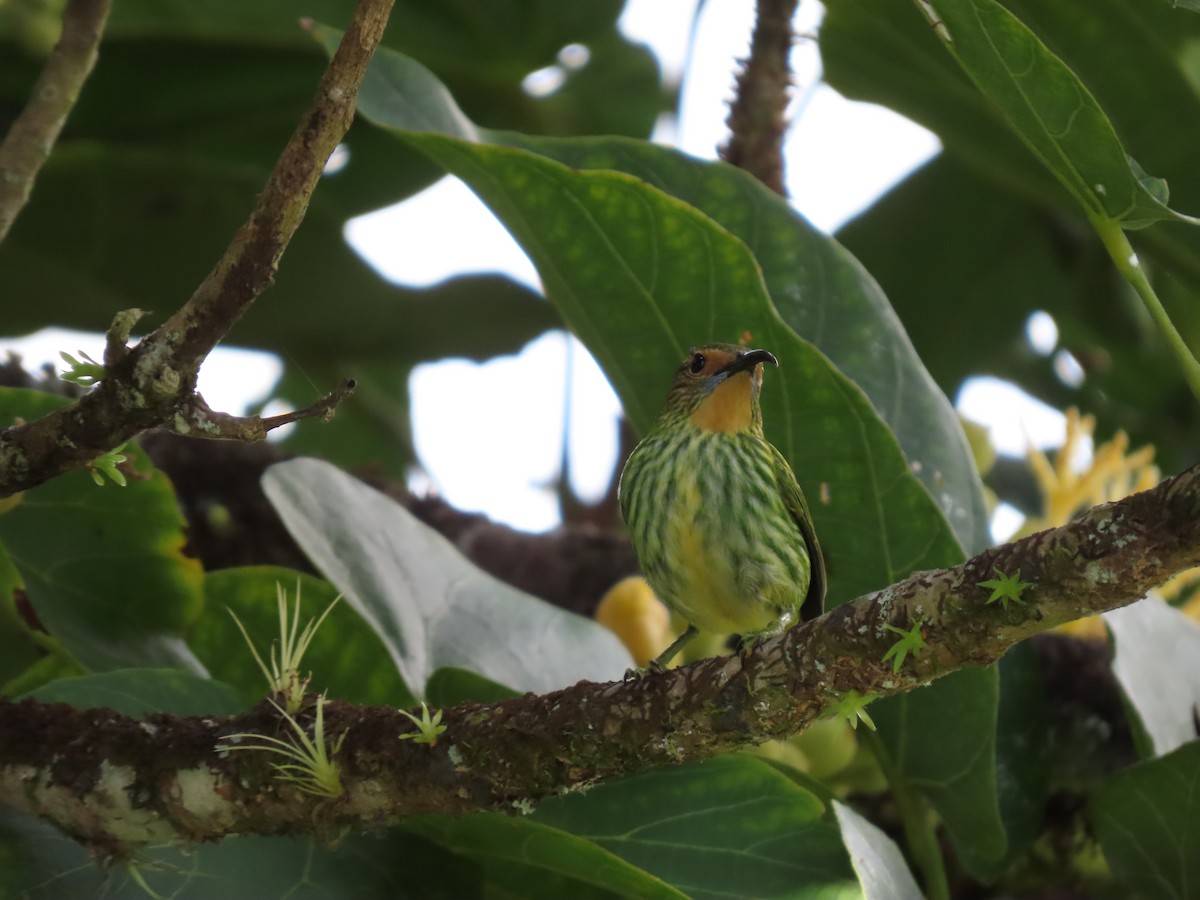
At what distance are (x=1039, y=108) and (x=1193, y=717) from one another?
3.71ft

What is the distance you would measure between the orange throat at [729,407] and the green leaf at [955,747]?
0.51 meters

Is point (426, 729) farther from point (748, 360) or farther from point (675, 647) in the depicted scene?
point (675, 647)

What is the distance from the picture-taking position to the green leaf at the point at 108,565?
81.7 inches

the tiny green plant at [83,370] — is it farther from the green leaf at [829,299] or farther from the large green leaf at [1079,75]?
the large green leaf at [1079,75]

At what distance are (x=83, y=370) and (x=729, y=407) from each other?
1.16 meters

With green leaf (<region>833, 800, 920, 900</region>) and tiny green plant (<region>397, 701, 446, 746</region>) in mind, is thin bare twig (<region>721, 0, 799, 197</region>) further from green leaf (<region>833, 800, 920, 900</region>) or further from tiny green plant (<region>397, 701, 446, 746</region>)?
tiny green plant (<region>397, 701, 446, 746</region>)

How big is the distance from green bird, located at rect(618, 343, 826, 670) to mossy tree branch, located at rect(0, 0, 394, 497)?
830 millimetres

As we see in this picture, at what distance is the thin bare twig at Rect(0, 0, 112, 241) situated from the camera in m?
1.86

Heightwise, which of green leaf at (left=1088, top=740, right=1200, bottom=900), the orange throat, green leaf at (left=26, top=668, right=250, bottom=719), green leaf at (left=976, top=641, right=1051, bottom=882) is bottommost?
green leaf at (left=1088, top=740, right=1200, bottom=900)

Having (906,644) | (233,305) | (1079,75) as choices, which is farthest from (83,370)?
(1079,75)

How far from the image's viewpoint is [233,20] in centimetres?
374

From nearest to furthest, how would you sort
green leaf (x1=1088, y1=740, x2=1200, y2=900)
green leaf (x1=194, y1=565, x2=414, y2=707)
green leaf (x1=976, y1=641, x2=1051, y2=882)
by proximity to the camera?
green leaf (x1=1088, y1=740, x2=1200, y2=900) → green leaf (x1=194, y1=565, x2=414, y2=707) → green leaf (x1=976, y1=641, x2=1051, y2=882)

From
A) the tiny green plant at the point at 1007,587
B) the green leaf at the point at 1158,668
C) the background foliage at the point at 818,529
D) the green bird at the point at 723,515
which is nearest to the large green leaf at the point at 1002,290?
the background foliage at the point at 818,529

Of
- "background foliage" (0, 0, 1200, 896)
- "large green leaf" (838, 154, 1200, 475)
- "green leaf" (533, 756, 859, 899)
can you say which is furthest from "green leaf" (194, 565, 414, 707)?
"large green leaf" (838, 154, 1200, 475)
